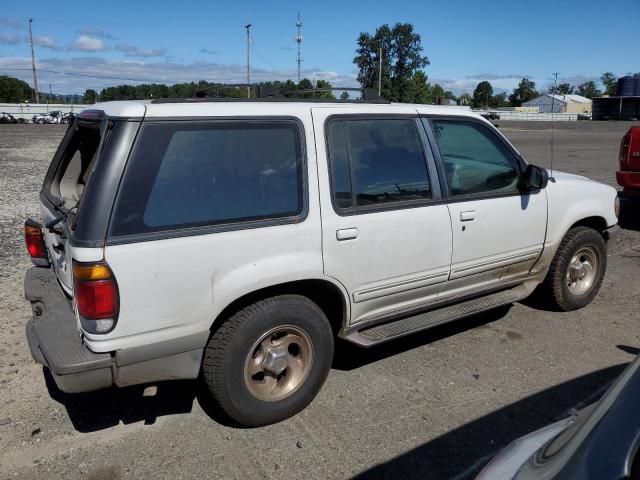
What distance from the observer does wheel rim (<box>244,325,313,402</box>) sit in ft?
10.6

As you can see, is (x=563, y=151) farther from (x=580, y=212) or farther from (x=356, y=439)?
(x=356, y=439)

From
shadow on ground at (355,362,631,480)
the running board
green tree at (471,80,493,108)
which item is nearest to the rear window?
the running board

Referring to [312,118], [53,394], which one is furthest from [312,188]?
[53,394]

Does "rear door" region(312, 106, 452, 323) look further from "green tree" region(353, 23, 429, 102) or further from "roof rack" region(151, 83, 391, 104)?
"green tree" region(353, 23, 429, 102)

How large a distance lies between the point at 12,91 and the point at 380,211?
10931cm

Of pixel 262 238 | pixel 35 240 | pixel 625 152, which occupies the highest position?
pixel 625 152

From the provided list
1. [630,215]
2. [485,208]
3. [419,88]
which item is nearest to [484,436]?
[485,208]

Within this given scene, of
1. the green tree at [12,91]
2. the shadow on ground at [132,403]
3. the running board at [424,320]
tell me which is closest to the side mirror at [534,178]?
the running board at [424,320]

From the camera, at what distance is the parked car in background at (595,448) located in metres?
1.25

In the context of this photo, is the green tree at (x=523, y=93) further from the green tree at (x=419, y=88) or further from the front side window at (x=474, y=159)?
the front side window at (x=474, y=159)

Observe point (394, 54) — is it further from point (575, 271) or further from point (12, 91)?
point (575, 271)

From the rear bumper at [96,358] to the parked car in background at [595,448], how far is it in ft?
5.76

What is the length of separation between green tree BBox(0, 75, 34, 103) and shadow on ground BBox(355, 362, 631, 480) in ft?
355

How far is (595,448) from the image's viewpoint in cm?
133
